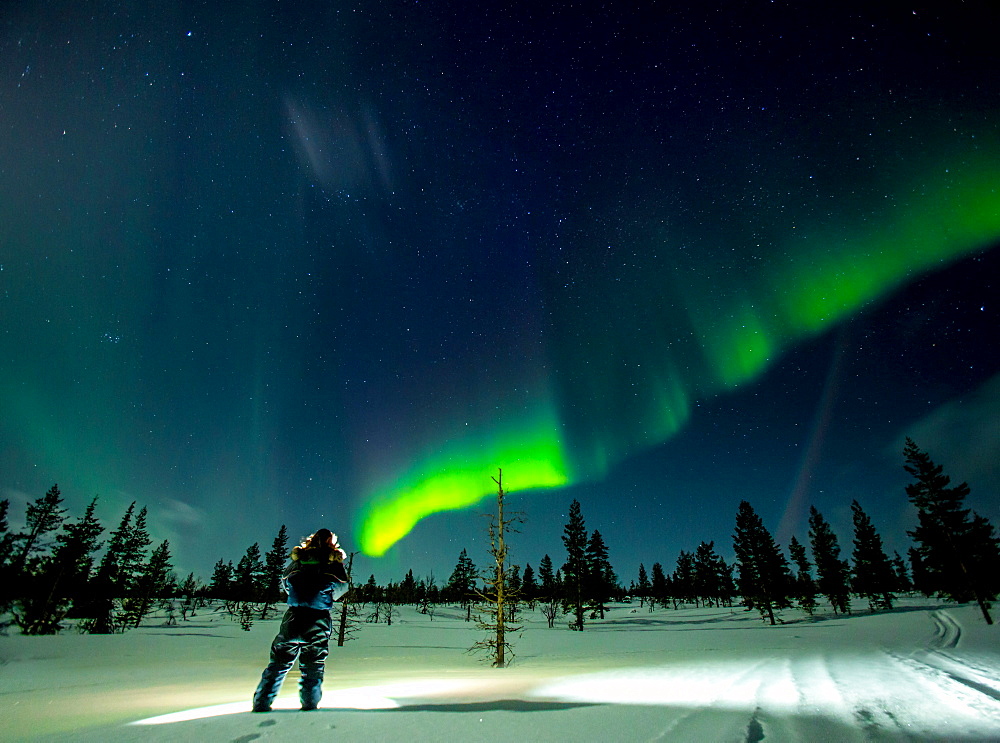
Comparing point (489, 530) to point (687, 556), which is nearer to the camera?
point (489, 530)

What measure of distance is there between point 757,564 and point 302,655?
59.5 meters

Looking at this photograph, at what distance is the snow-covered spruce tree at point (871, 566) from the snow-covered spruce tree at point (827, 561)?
88.0 inches

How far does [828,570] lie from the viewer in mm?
59062

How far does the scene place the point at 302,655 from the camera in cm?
465

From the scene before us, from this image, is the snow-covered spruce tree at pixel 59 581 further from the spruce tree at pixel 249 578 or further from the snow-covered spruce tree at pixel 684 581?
the snow-covered spruce tree at pixel 684 581

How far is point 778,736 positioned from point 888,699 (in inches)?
135

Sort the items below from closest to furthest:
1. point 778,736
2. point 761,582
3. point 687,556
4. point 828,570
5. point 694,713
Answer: point 778,736, point 694,713, point 761,582, point 828,570, point 687,556

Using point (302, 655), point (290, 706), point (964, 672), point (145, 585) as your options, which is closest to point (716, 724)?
point (302, 655)

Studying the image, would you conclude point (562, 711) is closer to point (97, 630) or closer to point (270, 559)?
point (97, 630)

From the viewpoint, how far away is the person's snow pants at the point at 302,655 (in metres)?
4.37

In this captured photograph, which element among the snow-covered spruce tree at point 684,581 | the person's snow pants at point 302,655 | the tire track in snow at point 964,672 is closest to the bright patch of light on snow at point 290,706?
the person's snow pants at point 302,655

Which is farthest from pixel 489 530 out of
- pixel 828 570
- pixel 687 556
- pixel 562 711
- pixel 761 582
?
pixel 687 556

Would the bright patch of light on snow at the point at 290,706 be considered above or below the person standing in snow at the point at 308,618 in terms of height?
below

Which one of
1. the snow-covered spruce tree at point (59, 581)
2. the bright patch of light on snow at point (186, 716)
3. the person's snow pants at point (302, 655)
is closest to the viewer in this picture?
the bright patch of light on snow at point (186, 716)
